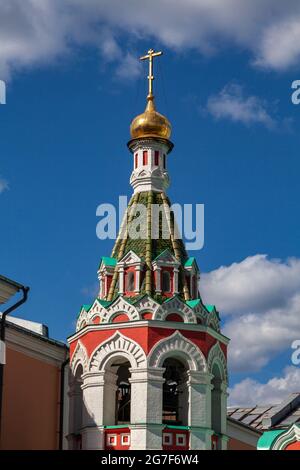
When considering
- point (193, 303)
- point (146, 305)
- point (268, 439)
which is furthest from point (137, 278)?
point (268, 439)

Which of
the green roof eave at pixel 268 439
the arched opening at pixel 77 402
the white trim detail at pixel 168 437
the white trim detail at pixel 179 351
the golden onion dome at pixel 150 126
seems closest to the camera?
the green roof eave at pixel 268 439

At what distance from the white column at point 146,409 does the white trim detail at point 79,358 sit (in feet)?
3.63

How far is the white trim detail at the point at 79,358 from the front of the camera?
18969mm

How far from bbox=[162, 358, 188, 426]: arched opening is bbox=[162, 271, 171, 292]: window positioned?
1369 mm

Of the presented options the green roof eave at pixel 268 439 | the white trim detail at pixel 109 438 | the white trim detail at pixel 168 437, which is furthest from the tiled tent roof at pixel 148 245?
the green roof eave at pixel 268 439

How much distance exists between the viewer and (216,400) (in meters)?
19.5

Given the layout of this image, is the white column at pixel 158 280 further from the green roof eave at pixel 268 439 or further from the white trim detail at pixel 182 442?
the green roof eave at pixel 268 439

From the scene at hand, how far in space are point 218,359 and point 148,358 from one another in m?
1.65

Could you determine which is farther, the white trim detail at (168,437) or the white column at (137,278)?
the white column at (137,278)

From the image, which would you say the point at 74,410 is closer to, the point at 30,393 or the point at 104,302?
the point at 30,393

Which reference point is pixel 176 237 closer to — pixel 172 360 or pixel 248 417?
pixel 172 360

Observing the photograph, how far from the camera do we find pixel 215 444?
19016 mm

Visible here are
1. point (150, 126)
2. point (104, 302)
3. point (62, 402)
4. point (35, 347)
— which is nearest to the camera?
point (35, 347)

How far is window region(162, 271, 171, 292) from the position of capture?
19469 mm
